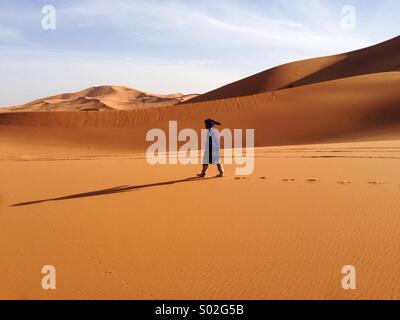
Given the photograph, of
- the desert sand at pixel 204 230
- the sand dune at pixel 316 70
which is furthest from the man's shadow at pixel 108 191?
the sand dune at pixel 316 70

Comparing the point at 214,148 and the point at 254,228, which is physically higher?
the point at 214,148

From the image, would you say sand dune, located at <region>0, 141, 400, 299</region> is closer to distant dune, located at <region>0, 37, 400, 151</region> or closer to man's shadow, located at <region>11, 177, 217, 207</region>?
man's shadow, located at <region>11, 177, 217, 207</region>

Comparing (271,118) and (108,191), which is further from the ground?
(271,118)

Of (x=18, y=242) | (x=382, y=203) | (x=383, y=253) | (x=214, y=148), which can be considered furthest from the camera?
(x=214, y=148)

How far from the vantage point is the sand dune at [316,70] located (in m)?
54.7

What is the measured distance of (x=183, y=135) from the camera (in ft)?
85.9

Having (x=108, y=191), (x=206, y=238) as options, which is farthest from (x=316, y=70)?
(x=206, y=238)

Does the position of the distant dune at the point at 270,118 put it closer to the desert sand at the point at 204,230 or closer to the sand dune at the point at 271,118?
the sand dune at the point at 271,118

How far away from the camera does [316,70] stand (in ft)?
209

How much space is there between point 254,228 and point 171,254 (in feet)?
4.18

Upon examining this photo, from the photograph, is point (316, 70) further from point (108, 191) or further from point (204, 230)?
point (204, 230)

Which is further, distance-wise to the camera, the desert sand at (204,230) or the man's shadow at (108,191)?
the man's shadow at (108,191)

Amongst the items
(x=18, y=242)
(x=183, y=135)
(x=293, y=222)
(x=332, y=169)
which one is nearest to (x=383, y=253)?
(x=293, y=222)
